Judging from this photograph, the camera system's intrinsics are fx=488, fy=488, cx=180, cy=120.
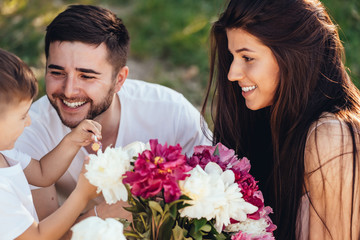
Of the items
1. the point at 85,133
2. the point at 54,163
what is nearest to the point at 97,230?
the point at 85,133

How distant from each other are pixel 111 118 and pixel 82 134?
0.70 meters

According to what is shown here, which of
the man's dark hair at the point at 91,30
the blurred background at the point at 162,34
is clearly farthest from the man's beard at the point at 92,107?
the blurred background at the point at 162,34

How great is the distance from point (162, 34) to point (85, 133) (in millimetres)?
3136

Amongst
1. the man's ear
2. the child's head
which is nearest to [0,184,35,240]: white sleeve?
the child's head

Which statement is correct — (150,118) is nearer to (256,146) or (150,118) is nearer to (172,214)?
(256,146)

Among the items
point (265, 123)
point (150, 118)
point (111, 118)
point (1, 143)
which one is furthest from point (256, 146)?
point (1, 143)

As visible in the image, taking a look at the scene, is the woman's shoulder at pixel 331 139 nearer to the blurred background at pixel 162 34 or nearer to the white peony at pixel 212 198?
the white peony at pixel 212 198

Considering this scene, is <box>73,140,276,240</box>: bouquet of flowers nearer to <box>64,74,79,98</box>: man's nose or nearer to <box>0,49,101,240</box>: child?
<box>0,49,101,240</box>: child

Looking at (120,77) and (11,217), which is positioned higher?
(120,77)

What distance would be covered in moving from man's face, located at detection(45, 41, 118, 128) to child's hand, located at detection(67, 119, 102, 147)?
1.16ft

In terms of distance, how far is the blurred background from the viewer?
4773 mm

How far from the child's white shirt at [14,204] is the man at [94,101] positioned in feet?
1.55

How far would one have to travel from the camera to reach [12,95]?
1931 millimetres

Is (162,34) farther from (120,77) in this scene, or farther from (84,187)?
(84,187)
